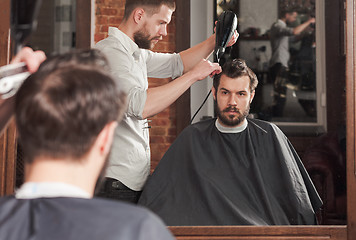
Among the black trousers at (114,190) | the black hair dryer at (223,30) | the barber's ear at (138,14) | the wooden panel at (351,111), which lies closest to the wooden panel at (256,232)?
the wooden panel at (351,111)

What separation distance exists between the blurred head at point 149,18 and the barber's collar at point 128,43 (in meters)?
0.03

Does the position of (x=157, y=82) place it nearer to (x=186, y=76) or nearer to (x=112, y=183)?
(x=186, y=76)

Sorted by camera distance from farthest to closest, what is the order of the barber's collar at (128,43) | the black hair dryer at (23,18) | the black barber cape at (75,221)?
the barber's collar at (128,43) → the black hair dryer at (23,18) → the black barber cape at (75,221)

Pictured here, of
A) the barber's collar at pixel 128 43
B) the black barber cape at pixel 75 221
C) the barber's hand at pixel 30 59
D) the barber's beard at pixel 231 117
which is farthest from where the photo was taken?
the barber's beard at pixel 231 117

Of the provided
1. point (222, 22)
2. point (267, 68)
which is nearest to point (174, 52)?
point (222, 22)

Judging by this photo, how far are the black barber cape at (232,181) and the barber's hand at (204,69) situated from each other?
0.26m

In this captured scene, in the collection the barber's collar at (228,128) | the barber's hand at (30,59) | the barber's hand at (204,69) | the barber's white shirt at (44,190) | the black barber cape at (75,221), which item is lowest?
the black barber cape at (75,221)

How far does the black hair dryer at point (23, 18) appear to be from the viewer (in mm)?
1330

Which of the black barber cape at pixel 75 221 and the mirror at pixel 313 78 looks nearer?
the black barber cape at pixel 75 221

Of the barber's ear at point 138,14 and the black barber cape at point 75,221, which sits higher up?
the barber's ear at point 138,14

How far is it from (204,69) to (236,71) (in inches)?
7.9

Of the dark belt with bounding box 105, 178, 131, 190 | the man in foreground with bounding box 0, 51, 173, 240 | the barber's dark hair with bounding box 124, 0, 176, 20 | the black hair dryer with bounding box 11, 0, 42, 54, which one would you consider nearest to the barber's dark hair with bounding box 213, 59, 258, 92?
the barber's dark hair with bounding box 124, 0, 176, 20

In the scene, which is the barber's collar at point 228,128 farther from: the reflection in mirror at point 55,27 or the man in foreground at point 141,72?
the reflection in mirror at point 55,27

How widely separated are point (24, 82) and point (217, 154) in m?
1.58
